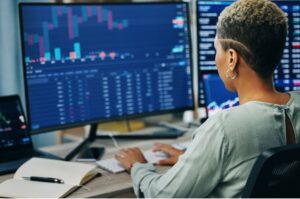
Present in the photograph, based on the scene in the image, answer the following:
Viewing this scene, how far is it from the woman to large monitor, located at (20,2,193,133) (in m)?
0.75

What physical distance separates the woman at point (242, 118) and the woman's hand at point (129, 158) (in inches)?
14.2

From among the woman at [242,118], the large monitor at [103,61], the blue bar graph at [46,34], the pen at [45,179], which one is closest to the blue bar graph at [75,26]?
the large monitor at [103,61]

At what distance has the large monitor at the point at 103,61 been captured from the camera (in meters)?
1.88

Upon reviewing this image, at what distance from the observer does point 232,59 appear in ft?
4.25

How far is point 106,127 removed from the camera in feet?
7.82

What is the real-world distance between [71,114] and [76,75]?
0.16m

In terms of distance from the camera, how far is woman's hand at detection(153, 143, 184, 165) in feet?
5.82

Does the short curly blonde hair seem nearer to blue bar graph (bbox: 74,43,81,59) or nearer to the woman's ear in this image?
the woman's ear

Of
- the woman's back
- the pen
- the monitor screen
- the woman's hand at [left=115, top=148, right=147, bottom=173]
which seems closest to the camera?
the woman's back

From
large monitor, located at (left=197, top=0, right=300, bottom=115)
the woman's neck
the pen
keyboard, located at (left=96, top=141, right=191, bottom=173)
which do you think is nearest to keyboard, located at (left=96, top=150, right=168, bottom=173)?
keyboard, located at (left=96, top=141, right=191, bottom=173)

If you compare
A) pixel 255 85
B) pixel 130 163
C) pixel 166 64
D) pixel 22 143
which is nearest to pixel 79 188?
pixel 130 163

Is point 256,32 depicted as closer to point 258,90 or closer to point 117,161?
point 258,90

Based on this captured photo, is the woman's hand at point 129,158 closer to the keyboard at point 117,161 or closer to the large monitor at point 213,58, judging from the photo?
the keyboard at point 117,161

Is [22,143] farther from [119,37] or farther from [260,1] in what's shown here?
[260,1]
